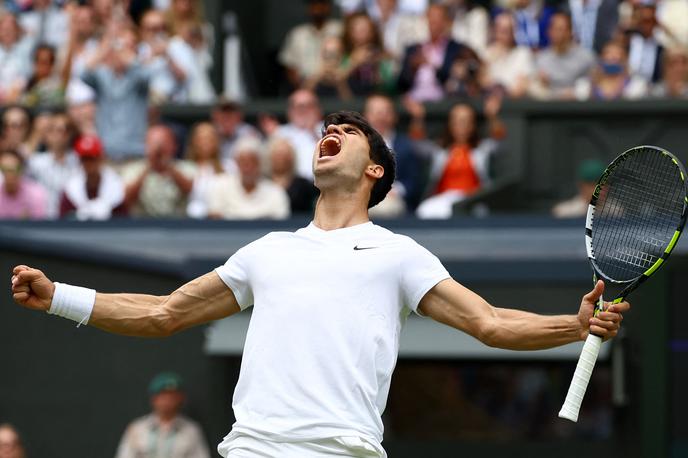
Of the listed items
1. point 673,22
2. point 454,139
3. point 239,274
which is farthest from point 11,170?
point 239,274

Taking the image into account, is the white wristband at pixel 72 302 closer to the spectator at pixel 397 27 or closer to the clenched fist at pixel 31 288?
the clenched fist at pixel 31 288

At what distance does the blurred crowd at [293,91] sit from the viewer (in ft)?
38.4

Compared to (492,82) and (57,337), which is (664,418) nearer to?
(492,82)

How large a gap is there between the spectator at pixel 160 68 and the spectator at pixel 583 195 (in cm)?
378

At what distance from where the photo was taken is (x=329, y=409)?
483cm

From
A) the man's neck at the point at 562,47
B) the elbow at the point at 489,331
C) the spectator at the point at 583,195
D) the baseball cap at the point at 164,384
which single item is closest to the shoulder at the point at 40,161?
the baseball cap at the point at 164,384

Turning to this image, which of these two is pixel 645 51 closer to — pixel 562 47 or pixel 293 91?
pixel 562 47

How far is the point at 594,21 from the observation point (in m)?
13.1

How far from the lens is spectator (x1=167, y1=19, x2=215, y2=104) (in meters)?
13.6

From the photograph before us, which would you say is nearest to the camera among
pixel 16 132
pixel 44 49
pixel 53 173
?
pixel 53 173

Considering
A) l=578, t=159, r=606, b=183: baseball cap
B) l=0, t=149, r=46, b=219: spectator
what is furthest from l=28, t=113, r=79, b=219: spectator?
l=578, t=159, r=606, b=183: baseball cap

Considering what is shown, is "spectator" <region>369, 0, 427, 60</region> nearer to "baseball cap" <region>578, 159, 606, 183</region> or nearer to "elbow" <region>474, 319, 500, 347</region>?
"baseball cap" <region>578, 159, 606, 183</region>

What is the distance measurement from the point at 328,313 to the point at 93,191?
7.45 meters

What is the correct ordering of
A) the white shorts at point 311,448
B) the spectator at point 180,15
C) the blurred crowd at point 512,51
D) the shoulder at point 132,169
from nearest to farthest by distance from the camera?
the white shorts at point 311,448 → the shoulder at point 132,169 → the blurred crowd at point 512,51 → the spectator at point 180,15
